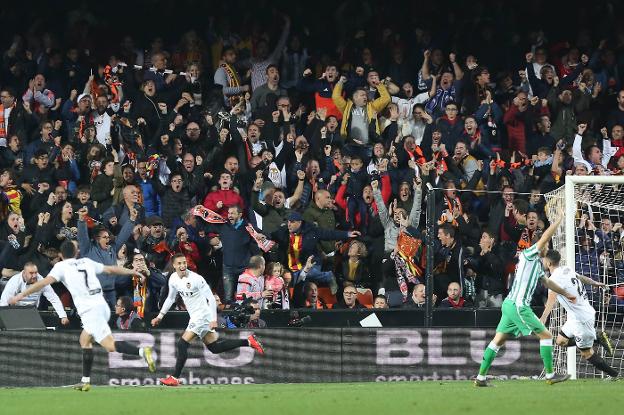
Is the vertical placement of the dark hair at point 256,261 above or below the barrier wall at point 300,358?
above

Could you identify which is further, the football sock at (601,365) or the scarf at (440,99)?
the scarf at (440,99)

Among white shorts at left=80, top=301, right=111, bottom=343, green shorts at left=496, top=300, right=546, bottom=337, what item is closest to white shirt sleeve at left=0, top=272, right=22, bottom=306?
white shorts at left=80, top=301, right=111, bottom=343

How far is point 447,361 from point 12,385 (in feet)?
20.0

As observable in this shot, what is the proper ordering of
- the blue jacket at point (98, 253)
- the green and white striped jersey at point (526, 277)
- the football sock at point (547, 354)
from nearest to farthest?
the green and white striped jersey at point (526, 277) → the football sock at point (547, 354) → the blue jacket at point (98, 253)

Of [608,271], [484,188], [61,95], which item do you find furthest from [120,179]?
[608,271]

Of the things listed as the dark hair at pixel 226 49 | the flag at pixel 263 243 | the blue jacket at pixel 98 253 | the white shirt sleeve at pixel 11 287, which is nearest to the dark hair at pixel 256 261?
the flag at pixel 263 243

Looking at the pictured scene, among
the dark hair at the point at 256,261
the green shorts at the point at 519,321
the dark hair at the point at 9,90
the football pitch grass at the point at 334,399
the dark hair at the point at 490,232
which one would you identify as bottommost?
the football pitch grass at the point at 334,399

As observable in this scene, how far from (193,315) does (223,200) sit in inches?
167

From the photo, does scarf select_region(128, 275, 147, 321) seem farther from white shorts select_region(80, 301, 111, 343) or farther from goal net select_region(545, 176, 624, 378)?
goal net select_region(545, 176, 624, 378)

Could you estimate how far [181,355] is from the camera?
18.1 metres

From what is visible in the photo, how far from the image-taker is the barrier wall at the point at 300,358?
19.1 meters

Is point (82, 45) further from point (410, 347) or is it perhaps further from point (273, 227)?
point (410, 347)

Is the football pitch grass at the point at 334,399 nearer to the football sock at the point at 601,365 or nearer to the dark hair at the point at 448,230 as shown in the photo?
the football sock at the point at 601,365

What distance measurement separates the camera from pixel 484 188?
22.6m
